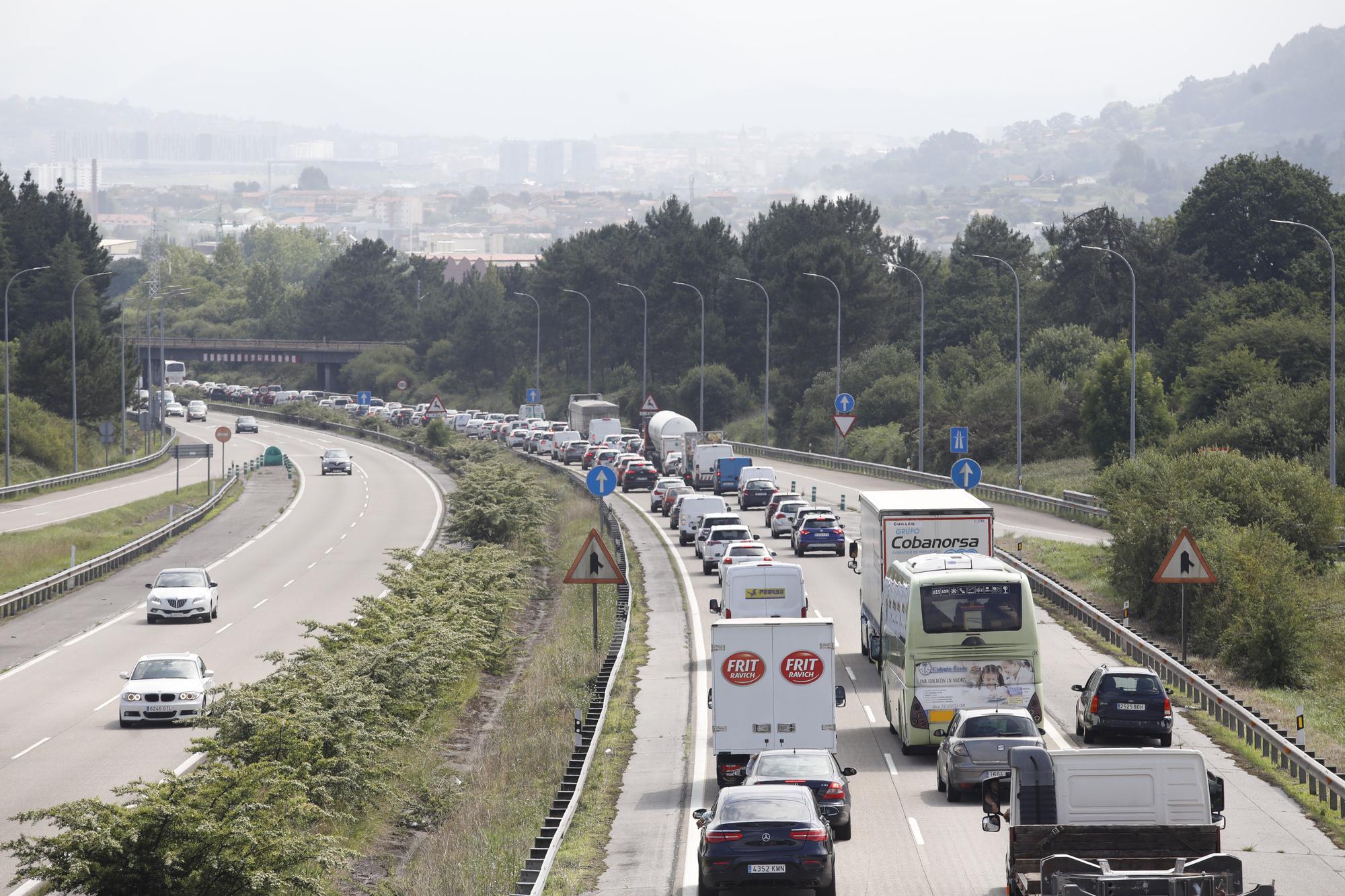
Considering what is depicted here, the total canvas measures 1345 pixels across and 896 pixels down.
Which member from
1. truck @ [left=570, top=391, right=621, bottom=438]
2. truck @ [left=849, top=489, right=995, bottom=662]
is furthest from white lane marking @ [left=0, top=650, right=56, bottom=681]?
truck @ [left=570, top=391, right=621, bottom=438]

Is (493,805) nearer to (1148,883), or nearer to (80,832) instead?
(80,832)

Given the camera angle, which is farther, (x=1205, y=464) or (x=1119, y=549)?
(x=1205, y=464)

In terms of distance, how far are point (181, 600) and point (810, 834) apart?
30.1 metres

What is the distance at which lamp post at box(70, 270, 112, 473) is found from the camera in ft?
266

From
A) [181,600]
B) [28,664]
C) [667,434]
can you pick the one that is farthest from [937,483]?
[28,664]

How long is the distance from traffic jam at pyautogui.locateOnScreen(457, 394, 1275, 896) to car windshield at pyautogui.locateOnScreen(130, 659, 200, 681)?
9890 mm

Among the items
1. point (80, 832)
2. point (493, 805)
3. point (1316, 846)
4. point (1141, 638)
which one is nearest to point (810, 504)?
point (1141, 638)

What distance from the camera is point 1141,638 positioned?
33562mm

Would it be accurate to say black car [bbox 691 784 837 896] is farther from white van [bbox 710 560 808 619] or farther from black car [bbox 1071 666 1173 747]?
white van [bbox 710 560 808 619]

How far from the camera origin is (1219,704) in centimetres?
2795

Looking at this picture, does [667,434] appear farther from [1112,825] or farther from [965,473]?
[1112,825]

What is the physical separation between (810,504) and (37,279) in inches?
2987

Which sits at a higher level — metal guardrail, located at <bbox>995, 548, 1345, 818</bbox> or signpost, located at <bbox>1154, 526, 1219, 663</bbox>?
signpost, located at <bbox>1154, 526, 1219, 663</bbox>

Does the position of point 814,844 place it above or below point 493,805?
above
